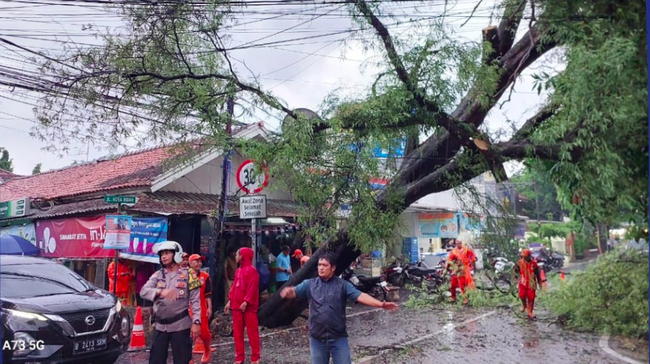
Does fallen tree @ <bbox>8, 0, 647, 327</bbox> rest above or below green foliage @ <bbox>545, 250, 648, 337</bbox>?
above

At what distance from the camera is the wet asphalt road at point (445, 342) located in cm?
773

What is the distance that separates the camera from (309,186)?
802 cm

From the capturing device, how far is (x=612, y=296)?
909 centimetres

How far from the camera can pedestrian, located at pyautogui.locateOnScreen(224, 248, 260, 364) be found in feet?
24.1

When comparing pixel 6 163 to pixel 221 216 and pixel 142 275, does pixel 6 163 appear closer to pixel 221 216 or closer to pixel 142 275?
pixel 142 275

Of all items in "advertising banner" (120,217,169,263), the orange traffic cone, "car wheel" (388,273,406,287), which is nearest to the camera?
the orange traffic cone

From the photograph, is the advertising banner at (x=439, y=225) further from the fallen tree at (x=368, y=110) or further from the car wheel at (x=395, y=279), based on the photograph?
the fallen tree at (x=368, y=110)

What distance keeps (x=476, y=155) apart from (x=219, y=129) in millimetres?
4265

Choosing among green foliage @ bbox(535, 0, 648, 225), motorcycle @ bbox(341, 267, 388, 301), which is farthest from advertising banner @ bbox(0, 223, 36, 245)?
green foliage @ bbox(535, 0, 648, 225)

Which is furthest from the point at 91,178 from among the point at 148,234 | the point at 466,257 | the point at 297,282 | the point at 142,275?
the point at 466,257

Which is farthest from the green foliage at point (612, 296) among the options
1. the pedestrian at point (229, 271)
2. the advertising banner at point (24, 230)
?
the advertising banner at point (24, 230)

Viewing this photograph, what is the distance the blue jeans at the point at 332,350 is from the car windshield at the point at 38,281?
12.2 feet

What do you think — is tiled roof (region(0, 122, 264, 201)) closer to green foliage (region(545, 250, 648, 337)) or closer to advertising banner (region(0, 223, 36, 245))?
advertising banner (region(0, 223, 36, 245))

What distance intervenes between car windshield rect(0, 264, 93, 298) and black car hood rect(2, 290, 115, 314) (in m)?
0.16
